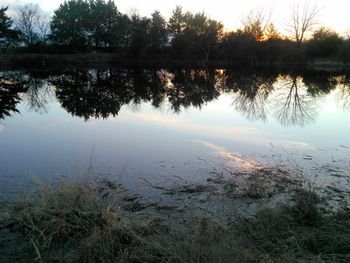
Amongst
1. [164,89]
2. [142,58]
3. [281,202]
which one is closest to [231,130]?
[281,202]

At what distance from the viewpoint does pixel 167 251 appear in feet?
14.1

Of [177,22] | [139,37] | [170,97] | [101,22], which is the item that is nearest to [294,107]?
[170,97]

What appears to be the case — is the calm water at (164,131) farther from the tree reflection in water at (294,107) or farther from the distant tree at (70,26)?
the distant tree at (70,26)

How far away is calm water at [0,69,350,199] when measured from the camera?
920cm

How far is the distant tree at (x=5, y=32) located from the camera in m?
48.1

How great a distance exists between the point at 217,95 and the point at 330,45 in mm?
44688

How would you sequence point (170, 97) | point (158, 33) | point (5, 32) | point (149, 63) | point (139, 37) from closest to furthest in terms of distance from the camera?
point (170, 97), point (5, 32), point (149, 63), point (139, 37), point (158, 33)

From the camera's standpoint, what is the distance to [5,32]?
48375 millimetres

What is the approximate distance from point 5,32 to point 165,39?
23.6 meters

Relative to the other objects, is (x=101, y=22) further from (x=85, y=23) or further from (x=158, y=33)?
(x=158, y=33)

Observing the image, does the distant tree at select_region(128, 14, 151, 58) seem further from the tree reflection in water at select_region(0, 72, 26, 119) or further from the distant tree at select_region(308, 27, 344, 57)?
the tree reflection in water at select_region(0, 72, 26, 119)

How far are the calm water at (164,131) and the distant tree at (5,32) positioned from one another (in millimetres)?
27786

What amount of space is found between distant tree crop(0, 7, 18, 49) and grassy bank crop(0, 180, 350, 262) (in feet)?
160

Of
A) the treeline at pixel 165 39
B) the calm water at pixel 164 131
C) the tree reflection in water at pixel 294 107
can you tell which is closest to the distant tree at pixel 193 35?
the treeline at pixel 165 39
